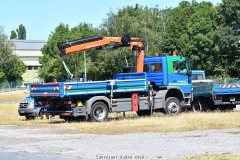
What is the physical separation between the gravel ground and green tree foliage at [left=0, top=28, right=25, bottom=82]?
97.0 metres

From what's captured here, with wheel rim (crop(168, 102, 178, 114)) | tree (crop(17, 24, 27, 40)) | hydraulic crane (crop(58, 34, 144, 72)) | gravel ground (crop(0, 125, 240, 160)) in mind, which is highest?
tree (crop(17, 24, 27, 40))

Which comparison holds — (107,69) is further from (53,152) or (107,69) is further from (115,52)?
(53,152)

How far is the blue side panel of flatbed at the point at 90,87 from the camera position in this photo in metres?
23.3

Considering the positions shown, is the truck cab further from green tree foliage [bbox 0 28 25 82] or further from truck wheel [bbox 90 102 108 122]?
green tree foliage [bbox 0 28 25 82]

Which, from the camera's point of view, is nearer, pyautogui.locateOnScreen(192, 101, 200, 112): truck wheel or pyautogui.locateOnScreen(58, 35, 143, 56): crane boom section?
pyautogui.locateOnScreen(58, 35, 143, 56): crane boom section

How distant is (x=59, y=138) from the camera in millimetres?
17672

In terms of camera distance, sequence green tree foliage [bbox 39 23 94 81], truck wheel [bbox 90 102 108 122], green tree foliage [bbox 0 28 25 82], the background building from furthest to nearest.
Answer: the background building, green tree foliage [bbox 0 28 25 82], green tree foliage [bbox 39 23 94 81], truck wheel [bbox 90 102 108 122]

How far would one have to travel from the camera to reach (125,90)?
81.8ft

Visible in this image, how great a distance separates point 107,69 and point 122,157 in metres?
78.2

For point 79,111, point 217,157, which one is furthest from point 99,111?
point 217,157

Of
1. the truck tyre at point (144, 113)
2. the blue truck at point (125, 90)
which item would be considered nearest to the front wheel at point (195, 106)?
the blue truck at point (125, 90)

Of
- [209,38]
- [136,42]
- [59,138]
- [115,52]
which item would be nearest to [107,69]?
[115,52]

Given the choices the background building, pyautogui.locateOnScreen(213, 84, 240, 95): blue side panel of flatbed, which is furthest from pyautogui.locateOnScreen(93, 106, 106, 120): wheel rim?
the background building

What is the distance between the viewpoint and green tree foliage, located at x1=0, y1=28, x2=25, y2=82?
114 metres
